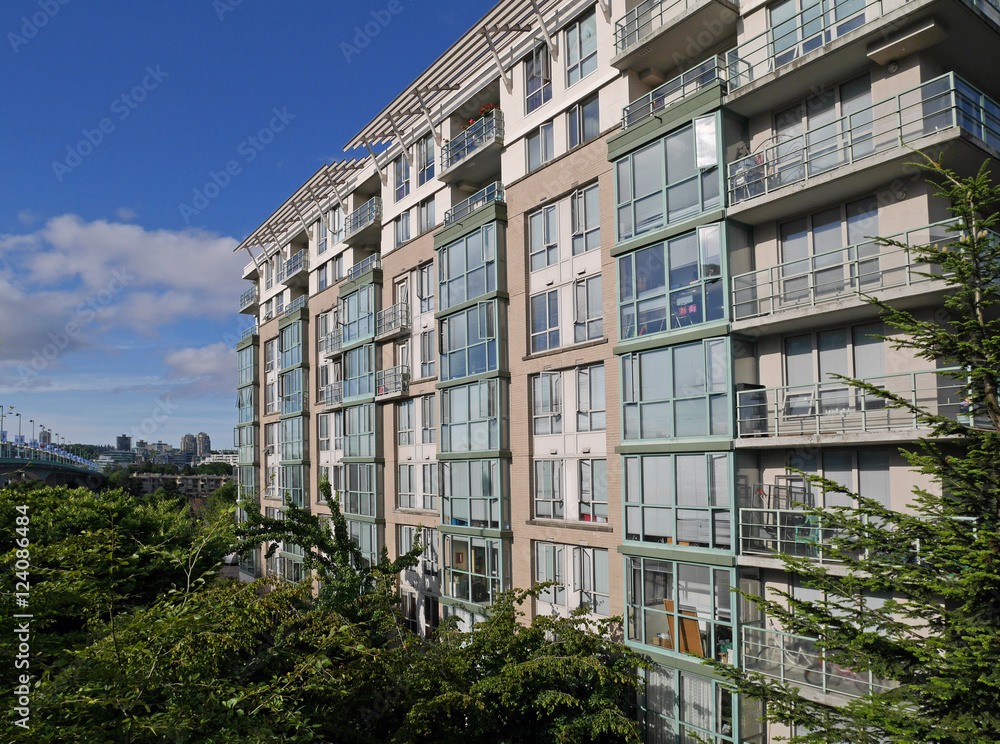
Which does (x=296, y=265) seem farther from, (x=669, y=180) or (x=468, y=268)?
(x=669, y=180)

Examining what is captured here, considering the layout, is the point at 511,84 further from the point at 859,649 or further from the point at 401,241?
the point at 859,649

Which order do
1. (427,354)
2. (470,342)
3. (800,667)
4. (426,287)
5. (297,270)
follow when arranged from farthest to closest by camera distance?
(297,270) < (426,287) < (427,354) < (470,342) < (800,667)

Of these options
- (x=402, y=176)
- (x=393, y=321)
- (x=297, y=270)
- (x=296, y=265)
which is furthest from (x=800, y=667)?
(x=296, y=265)

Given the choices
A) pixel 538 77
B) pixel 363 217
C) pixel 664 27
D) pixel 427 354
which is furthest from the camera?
pixel 363 217

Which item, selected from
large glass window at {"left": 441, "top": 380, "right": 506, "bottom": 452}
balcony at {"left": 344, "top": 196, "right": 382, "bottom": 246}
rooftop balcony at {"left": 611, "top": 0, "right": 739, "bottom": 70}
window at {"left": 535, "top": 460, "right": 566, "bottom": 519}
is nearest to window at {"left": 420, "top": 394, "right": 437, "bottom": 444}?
large glass window at {"left": 441, "top": 380, "right": 506, "bottom": 452}

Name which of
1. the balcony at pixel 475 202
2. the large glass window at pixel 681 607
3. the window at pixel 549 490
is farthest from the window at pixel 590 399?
the balcony at pixel 475 202

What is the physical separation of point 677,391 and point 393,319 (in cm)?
1549

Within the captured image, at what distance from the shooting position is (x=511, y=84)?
23.8 metres

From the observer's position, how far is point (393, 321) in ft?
96.9

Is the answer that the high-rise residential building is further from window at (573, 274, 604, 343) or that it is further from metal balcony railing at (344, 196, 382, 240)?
metal balcony railing at (344, 196, 382, 240)

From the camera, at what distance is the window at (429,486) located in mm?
27406

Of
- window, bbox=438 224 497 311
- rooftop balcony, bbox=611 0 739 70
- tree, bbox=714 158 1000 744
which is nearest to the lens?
tree, bbox=714 158 1000 744

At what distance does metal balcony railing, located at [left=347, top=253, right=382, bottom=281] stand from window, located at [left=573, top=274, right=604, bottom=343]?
44.3 ft

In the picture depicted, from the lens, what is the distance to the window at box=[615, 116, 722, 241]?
16703 mm
